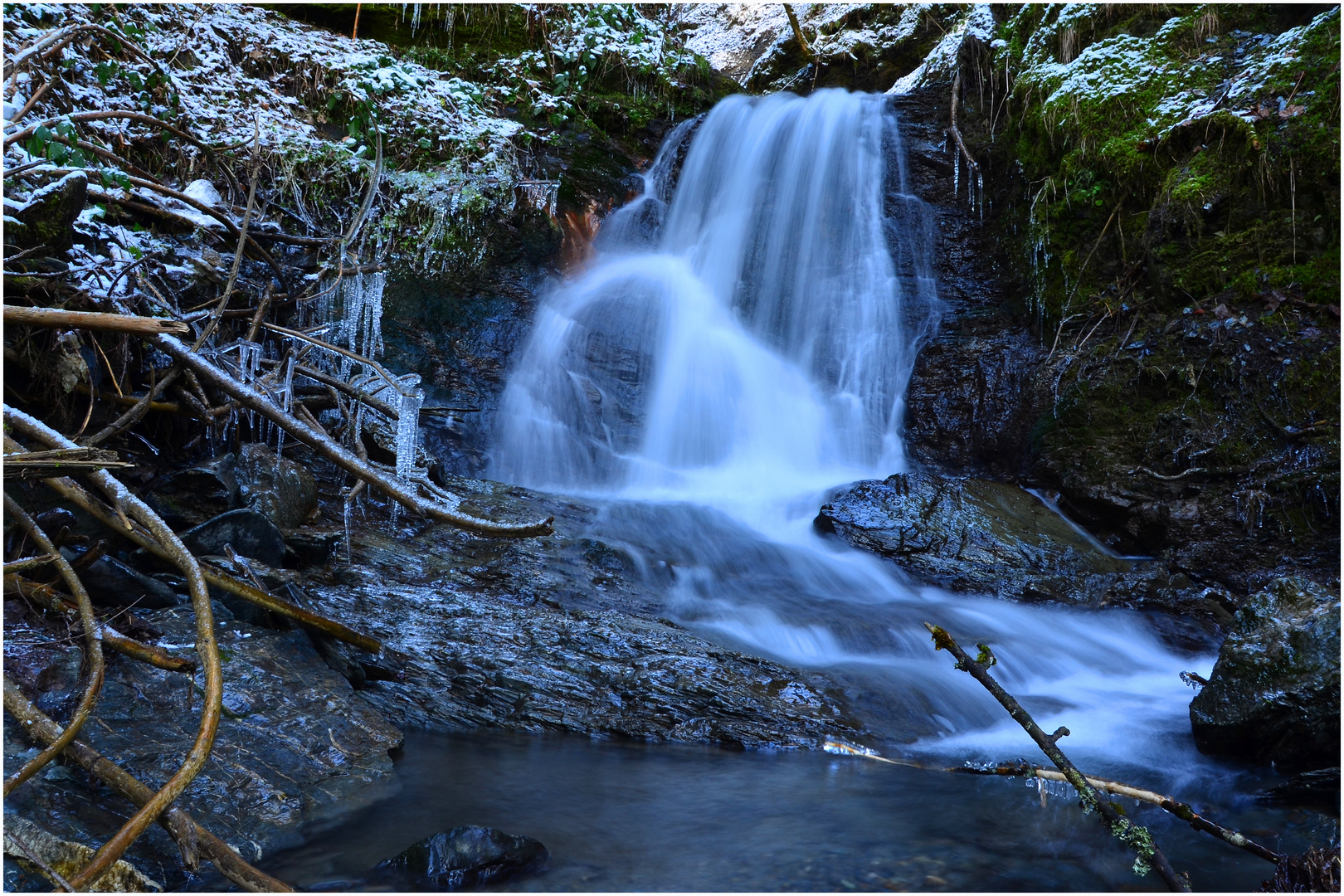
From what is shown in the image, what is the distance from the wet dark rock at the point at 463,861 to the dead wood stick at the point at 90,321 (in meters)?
1.56

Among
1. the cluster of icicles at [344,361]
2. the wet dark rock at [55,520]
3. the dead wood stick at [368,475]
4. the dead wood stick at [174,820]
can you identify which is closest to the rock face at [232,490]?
the cluster of icicles at [344,361]

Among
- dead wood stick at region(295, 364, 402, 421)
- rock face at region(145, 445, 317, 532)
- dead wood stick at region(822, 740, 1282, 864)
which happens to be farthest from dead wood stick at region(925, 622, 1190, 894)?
rock face at region(145, 445, 317, 532)

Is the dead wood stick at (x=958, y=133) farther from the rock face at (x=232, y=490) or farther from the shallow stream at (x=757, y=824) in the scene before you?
the rock face at (x=232, y=490)

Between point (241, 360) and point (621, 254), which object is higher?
point (621, 254)

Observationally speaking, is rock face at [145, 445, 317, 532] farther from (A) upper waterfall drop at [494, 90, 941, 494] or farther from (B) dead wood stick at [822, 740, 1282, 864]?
(B) dead wood stick at [822, 740, 1282, 864]

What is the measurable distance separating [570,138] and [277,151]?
335 cm

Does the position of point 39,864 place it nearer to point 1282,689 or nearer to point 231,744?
point 231,744

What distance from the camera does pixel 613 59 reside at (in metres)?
10.5

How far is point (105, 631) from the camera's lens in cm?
235

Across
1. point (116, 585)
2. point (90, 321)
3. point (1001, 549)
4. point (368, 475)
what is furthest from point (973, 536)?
point (90, 321)

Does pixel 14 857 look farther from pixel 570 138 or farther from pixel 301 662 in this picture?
pixel 570 138

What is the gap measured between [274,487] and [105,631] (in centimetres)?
225

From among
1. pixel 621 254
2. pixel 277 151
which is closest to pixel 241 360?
pixel 277 151

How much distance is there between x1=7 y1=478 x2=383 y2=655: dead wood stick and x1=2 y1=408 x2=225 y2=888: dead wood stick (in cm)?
8
